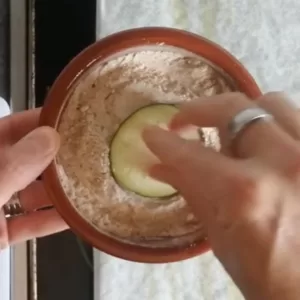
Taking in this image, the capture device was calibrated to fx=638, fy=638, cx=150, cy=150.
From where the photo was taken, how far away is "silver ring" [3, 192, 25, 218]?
1.94 feet

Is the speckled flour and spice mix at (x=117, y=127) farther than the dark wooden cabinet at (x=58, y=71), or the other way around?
the dark wooden cabinet at (x=58, y=71)

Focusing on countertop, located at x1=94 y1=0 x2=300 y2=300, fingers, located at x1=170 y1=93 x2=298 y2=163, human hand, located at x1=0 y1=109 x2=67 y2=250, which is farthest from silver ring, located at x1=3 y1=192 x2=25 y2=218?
fingers, located at x1=170 y1=93 x2=298 y2=163

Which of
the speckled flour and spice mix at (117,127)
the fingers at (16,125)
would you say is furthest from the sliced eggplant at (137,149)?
the fingers at (16,125)

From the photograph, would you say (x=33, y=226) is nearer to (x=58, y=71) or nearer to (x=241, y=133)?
(x=58, y=71)

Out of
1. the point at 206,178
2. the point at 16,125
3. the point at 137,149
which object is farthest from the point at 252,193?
the point at 16,125

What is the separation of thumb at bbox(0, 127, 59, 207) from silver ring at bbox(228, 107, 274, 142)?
0.43 feet

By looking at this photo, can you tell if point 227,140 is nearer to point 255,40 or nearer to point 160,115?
point 160,115

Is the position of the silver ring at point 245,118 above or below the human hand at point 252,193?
above

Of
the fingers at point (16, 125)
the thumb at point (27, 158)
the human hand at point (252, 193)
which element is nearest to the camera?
the human hand at point (252, 193)

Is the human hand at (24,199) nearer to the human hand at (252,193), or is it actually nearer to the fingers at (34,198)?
the fingers at (34,198)

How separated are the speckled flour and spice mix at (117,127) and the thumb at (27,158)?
1.0 inches

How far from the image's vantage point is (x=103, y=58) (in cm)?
45

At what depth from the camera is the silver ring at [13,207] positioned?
59 centimetres

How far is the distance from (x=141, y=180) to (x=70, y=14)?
225 mm
